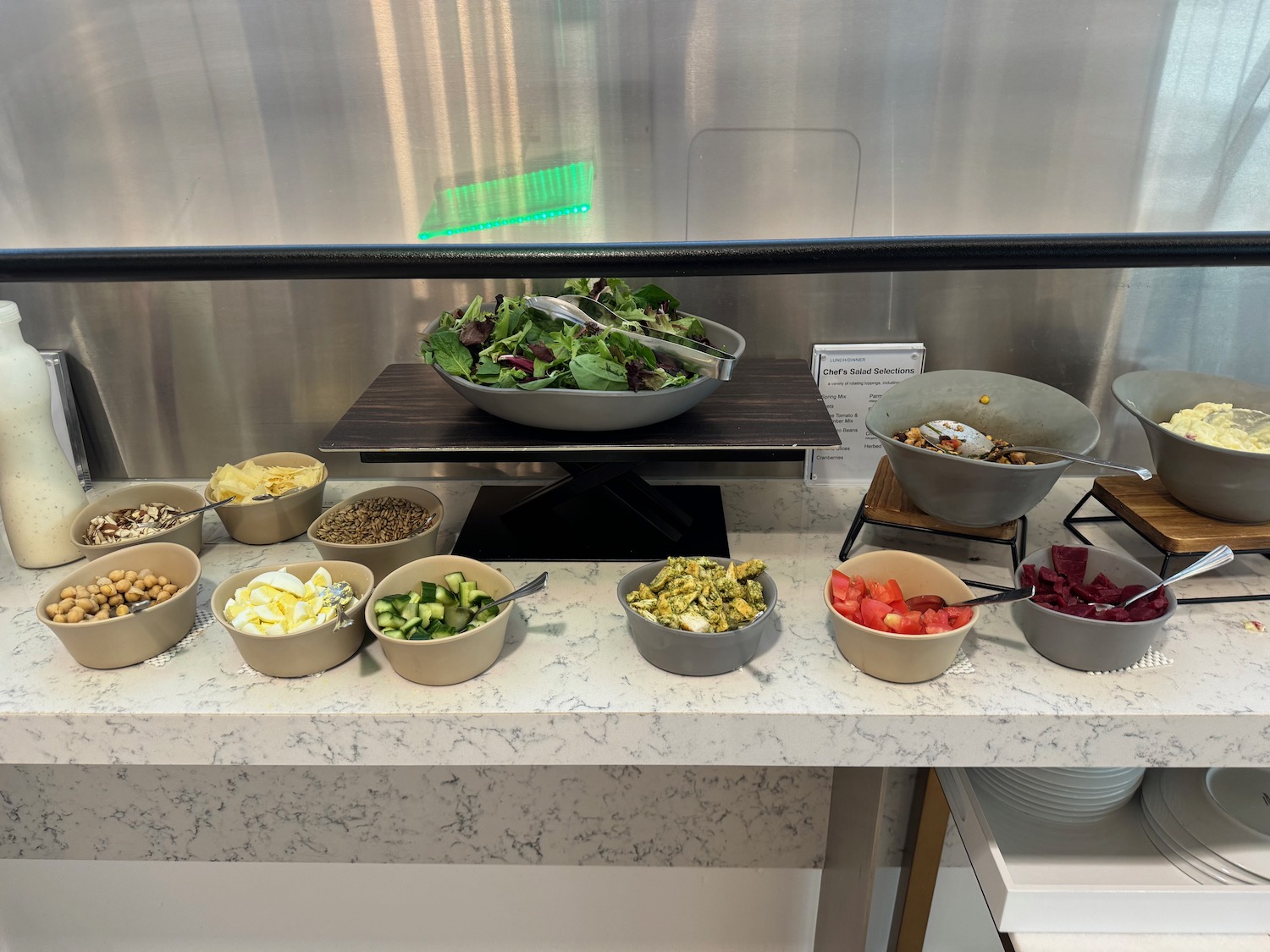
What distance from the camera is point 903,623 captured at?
2.90 feet

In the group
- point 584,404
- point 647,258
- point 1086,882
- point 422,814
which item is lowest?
point 422,814

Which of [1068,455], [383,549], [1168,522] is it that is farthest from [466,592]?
[1168,522]

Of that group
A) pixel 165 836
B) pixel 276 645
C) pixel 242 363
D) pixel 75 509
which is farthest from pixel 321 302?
pixel 165 836

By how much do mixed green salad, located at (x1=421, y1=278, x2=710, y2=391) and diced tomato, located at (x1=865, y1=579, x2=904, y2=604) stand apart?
315 millimetres

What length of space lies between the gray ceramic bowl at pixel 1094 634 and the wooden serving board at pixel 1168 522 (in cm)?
8

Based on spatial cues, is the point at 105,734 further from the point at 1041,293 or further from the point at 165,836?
the point at 1041,293

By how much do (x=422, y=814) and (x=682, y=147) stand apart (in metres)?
1.14

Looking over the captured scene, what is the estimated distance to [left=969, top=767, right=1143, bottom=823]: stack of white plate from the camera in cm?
97

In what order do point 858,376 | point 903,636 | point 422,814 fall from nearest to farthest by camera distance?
point 903,636 → point 858,376 → point 422,814

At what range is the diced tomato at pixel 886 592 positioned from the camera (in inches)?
37.0

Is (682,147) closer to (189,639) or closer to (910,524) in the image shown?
(910,524)

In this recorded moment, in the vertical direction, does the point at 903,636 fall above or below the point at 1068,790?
above

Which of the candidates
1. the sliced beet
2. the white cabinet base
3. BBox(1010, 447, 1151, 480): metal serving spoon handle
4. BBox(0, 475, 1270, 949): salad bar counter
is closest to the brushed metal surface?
BBox(1010, 447, 1151, 480): metal serving spoon handle

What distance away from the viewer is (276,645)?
2.91 feet
